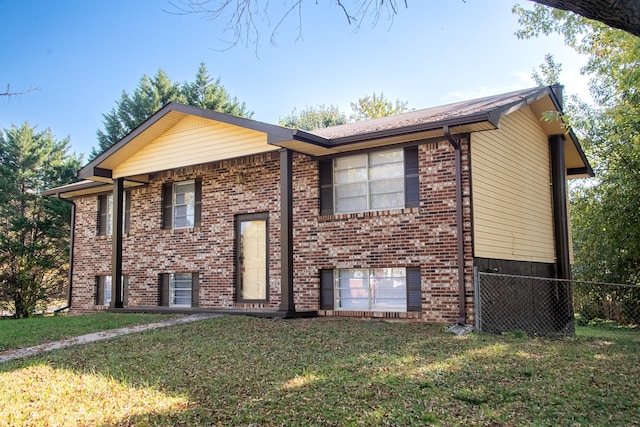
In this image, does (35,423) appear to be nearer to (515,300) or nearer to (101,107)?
(515,300)

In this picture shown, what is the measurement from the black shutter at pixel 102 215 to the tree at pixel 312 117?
26.1 metres

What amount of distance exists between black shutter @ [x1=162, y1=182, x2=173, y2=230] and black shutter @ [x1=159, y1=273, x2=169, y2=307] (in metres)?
1.33

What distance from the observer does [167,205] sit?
15.6 m

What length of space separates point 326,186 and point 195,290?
15.2ft

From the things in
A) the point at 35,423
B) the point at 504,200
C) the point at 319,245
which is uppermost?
the point at 504,200

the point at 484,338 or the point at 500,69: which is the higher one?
the point at 500,69

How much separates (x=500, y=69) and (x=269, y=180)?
15.6 m

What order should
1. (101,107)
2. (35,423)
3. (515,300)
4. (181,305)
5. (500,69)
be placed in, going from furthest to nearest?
(101,107) → (500,69) → (181,305) → (515,300) → (35,423)

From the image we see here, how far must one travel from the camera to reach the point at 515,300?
38.5ft

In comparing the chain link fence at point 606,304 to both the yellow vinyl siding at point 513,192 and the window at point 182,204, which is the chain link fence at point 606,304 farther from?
the window at point 182,204

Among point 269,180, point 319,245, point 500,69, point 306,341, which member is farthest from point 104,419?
point 500,69

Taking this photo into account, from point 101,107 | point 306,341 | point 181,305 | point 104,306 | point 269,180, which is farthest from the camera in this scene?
point 101,107

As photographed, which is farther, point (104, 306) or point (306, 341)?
point (104, 306)

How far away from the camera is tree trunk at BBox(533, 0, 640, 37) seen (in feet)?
13.9
